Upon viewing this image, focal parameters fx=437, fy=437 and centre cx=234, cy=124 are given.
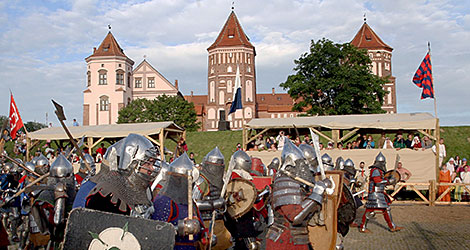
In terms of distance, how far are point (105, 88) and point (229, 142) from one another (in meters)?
30.1

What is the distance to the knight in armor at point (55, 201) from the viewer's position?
17.9 feet

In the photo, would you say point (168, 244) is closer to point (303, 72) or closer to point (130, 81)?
point (303, 72)

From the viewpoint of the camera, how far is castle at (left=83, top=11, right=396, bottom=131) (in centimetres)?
5700

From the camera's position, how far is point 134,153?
3756 millimetres

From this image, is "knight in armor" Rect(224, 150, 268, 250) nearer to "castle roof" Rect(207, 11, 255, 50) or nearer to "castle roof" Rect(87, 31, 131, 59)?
"castle roof" Rect(87, 31, 131, 59)

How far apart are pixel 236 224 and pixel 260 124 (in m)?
12.2

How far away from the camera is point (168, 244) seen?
9.95 feet

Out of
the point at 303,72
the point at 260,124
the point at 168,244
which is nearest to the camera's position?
the point at 168,244

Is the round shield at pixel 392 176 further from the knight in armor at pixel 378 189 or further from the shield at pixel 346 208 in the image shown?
the shield at pixel 346 208

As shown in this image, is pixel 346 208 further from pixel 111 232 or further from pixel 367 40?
pixel 367 40

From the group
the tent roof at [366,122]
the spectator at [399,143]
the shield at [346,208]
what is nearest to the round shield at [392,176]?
the shield at [346,208]

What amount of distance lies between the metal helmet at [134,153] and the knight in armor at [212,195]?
1.54 meters

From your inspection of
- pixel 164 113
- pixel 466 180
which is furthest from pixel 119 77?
pixel 466 180

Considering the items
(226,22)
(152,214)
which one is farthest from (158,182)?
(226,22)
